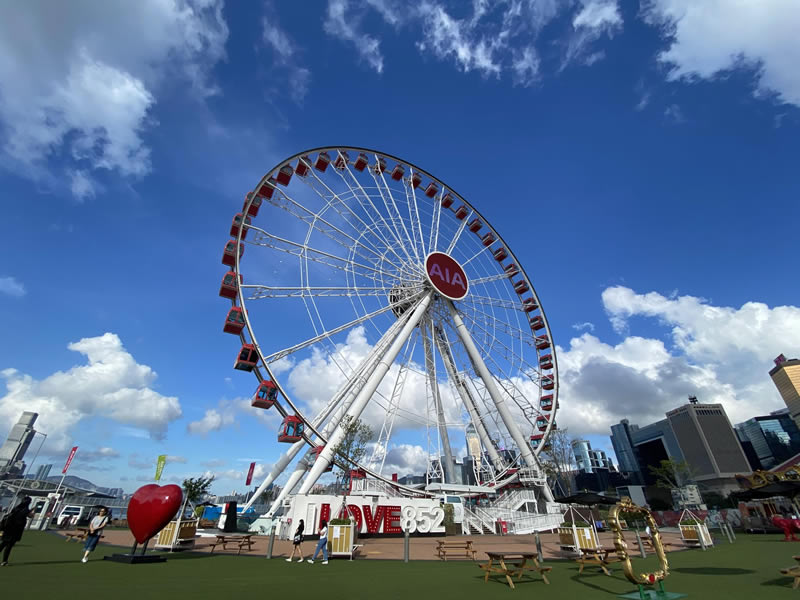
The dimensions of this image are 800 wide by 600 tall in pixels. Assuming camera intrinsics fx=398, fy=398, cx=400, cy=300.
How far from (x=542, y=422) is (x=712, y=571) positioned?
24057mm

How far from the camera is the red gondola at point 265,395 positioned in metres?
21.1

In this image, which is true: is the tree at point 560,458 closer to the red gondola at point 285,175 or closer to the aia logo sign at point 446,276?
the aia logo sign at point 446,276

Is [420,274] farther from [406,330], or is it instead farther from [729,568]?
[729,568]

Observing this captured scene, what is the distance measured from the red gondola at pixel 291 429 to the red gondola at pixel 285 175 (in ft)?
48.3

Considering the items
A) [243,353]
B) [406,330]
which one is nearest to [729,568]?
[406,330]

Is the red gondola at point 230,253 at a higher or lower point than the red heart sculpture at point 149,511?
higher

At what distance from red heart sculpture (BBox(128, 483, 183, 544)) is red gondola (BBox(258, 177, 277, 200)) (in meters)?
19.1

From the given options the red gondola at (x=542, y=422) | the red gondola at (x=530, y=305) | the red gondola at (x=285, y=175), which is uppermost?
the red gondola at (x=285, y=175)

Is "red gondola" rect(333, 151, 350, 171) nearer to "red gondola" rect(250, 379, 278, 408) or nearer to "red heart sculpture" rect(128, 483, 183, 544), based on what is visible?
Answer: "red gondola" rect(250, 379, 278, 408)

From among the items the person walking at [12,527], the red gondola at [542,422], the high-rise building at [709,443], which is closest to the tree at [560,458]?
the red gondola at [542,422]

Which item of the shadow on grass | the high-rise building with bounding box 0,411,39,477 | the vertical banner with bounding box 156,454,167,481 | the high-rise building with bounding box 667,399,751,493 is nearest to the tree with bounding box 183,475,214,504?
the vertical banner with bounding box 156,454,167,481

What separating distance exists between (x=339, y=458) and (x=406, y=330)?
877cm

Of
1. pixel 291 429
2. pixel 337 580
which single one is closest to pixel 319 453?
pixel 291 429

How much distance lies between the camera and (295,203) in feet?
80.1
